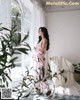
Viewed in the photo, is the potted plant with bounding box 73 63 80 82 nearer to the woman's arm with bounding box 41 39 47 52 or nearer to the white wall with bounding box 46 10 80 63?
the white wall with bounding box 46 10 80 63

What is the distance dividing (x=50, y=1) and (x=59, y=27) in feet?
2.28

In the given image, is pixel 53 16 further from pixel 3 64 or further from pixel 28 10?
pixel 3 64

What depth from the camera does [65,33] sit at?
186 inches

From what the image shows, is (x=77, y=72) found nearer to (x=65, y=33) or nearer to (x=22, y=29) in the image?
(x=65, y=33)

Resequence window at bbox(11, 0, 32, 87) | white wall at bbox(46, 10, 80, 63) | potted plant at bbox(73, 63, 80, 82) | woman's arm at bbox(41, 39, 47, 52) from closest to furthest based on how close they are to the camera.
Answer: window at bbox(11, 0, 32, 87)
woman's arm at bbox(41, 39, 47, 52)
potted plant at bbox(73, 63, 80, 82)
white wall at bbox(46, 10, 80, 63)

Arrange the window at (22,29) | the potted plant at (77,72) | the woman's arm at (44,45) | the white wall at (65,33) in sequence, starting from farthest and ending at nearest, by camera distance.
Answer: the white wall at (65,33) → the potted plant at (77,72) → the woman's arm at (44,45) → the window at (22,29)

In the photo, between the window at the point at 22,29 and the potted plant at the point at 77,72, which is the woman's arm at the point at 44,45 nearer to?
the window at the point at 22,29

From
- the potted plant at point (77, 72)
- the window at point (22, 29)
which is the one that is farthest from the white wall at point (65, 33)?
the window at point (22, 29)

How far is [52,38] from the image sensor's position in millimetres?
4770

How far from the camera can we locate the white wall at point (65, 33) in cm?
470

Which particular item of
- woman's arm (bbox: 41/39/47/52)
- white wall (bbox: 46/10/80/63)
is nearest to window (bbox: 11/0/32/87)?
woman's arm (bbox: 41/39/47/52)

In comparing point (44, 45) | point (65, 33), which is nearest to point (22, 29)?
point (44, 45)

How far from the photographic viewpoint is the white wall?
4699 mm

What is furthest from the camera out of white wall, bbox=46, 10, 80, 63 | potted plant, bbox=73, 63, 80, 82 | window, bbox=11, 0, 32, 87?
white wall, bbox=46, 10, 80, 63
